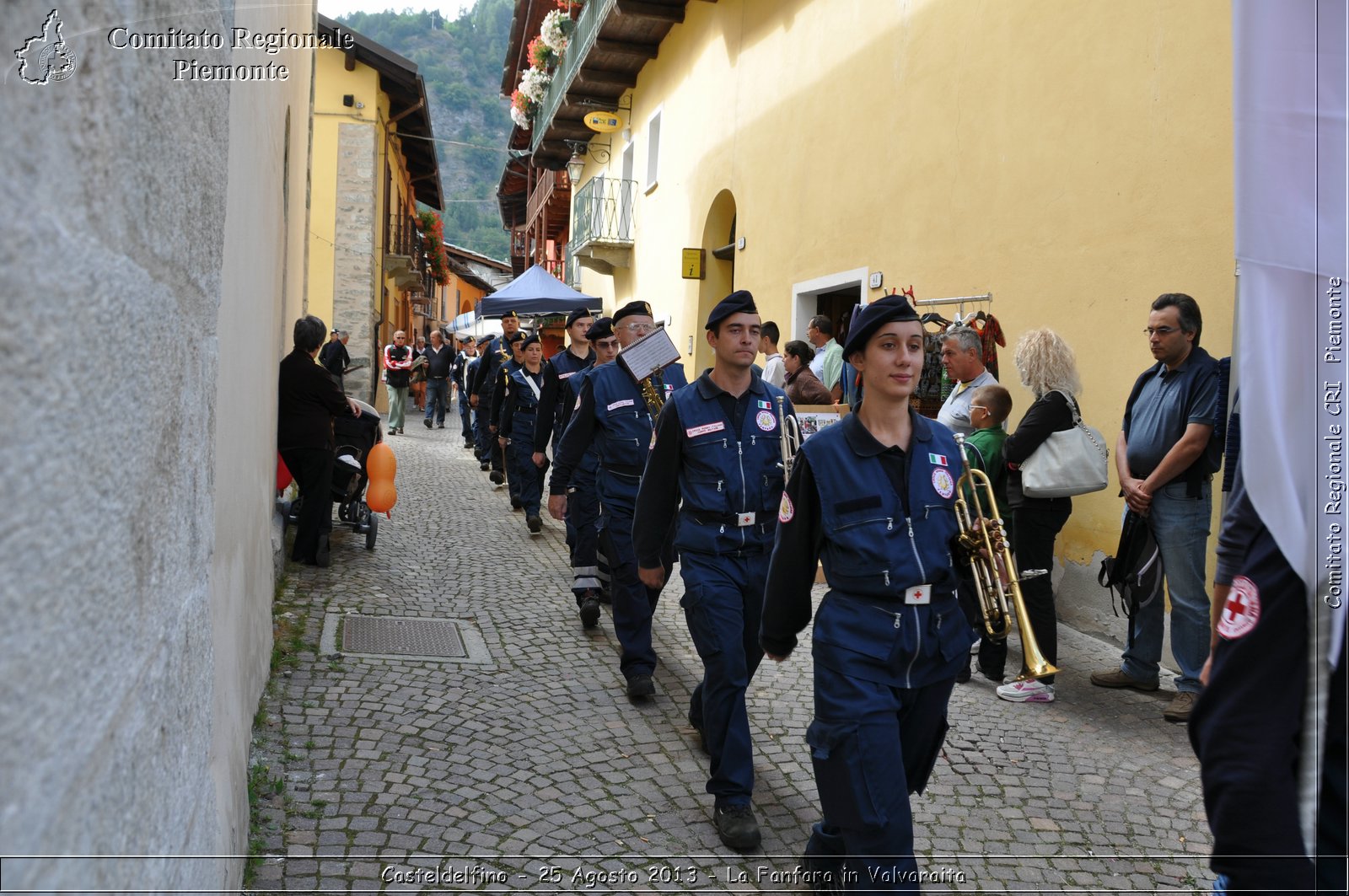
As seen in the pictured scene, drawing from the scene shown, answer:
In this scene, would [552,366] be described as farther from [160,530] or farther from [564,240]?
[564,240]

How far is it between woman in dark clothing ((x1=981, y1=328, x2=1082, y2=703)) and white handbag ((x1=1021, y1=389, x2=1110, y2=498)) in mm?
46

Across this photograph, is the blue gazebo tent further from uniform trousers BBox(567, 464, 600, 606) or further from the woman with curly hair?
the woman with curly hair

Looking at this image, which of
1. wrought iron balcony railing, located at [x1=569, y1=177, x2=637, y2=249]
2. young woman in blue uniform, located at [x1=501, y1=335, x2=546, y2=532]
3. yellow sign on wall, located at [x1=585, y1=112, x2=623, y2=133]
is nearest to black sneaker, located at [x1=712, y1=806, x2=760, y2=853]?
young woman in blue uniform, located at [x1=501, y1=335, x2=546, y2=532]

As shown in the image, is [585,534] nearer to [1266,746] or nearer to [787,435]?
[787,435]

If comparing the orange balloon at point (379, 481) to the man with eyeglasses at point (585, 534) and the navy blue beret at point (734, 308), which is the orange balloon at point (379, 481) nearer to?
the man with eyeglasses at point (585, 534)

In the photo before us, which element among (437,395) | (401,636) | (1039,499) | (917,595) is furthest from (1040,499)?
(437,395)

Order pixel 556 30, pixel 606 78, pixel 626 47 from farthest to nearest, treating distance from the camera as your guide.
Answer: pixel 556 30 → pixel 606 78 → pixel 626 47

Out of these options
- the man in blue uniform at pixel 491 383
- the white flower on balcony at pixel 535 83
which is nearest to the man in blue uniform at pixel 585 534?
the man in blue uniform at pixel 491 383

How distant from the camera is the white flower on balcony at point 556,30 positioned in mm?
22661

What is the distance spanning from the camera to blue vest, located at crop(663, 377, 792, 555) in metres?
4.34

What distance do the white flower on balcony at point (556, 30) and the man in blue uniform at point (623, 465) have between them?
18.1 metres

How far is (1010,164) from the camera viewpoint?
8062mm

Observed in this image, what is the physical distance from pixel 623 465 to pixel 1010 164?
4151 millimetres

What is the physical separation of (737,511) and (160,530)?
283cm
